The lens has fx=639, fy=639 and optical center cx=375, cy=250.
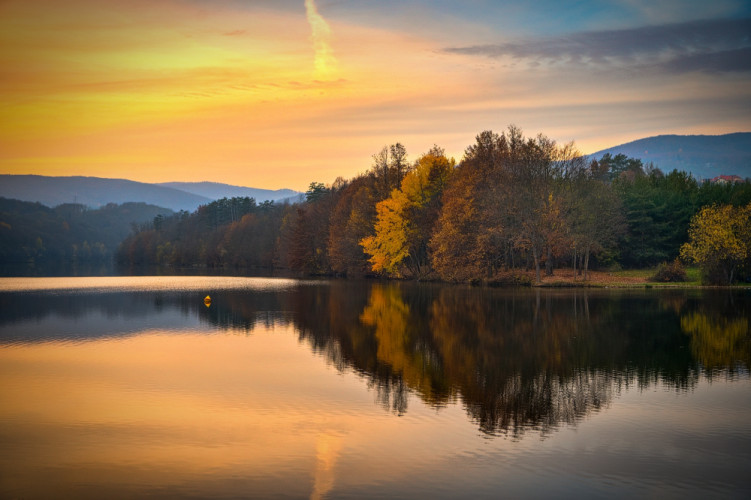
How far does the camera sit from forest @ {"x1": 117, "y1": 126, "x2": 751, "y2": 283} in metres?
62.8

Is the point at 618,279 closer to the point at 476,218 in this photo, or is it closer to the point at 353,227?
the point at 476,218

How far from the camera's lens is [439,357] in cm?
2586

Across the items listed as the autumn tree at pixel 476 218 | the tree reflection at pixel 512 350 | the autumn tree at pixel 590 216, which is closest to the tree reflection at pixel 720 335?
the tree reflection at pixel 512 350

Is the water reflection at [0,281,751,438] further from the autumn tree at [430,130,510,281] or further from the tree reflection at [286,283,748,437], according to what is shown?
the autumn tree at [430,130,510,281]

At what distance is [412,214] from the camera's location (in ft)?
254

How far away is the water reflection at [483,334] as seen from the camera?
1980cm

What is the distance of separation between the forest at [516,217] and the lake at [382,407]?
2518 centimetres

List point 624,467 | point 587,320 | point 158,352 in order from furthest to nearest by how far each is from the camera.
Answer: point 587,320 < point 158,352 < point 624,467

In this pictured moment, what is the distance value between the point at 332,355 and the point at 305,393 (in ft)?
22.4

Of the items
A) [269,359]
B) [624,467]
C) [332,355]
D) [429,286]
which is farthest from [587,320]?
[429,286]

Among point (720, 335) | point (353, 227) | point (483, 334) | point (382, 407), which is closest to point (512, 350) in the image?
point (483, 334)

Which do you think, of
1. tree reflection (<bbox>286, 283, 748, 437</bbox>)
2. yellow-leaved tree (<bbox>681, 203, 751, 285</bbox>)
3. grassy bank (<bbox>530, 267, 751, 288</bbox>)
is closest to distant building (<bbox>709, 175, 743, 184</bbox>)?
grassy bank (<bbox>530, 267, 751, 288</bbox>)

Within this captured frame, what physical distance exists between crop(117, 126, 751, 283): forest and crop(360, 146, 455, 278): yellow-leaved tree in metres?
0.13

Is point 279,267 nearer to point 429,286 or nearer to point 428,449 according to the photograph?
point 429,286
